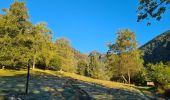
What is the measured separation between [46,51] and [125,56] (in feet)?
84.8

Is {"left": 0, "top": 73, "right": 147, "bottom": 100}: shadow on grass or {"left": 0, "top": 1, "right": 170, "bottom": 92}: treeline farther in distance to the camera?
{"left": 0, "top": 1, "right": 170, "bottom": 92}: treeline

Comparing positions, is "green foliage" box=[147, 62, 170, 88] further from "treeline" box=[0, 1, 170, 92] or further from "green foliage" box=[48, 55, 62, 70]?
"green foliage" box=[48, 55, 62, 70]

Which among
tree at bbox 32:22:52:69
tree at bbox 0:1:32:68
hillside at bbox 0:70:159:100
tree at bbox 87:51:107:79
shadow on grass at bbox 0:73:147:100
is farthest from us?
tree at bbox 87:51:107:79

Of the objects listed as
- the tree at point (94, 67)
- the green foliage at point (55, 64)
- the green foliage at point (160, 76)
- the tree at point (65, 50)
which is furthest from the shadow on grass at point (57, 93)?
the tree at point (94, 67)

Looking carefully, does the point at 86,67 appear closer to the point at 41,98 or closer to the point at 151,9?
the point at 41,98

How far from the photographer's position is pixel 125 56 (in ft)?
323

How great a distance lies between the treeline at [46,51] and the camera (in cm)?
7012

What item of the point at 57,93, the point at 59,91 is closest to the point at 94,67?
the point at 59,91

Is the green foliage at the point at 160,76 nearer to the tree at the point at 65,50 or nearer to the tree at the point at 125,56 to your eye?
the tree at the point at 125,56

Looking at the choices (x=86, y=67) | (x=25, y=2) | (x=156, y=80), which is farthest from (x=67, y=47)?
(x=156, y=80)

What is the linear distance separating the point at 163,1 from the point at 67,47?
375ft

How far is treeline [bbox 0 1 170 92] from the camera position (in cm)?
7012

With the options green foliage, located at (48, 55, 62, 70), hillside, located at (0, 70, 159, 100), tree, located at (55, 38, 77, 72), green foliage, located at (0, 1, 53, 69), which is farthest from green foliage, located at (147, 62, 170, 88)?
tree, located at (55, 38, 77, 72)

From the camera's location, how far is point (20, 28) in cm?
7356
